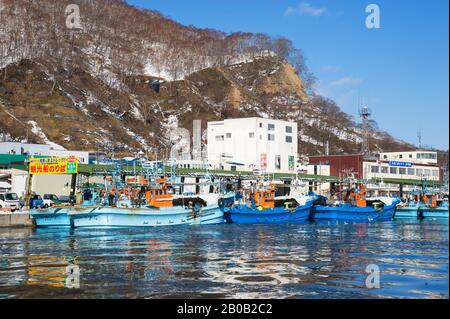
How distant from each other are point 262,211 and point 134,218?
14344mm

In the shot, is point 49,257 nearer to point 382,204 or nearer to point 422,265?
point 422,265

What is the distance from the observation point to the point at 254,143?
102m

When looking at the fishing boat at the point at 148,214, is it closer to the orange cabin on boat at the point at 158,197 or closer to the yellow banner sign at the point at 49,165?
the orange cabin on boat at the point at 158,197

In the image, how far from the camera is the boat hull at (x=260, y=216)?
52281 millimetres

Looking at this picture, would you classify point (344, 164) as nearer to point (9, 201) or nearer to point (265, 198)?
point (265, 198)

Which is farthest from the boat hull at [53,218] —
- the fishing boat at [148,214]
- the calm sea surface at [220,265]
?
the calm sea surface at [220,265]

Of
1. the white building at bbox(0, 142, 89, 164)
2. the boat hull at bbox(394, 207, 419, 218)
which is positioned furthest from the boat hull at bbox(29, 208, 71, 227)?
the boat hull at bbox(394, 207, 419, 218)

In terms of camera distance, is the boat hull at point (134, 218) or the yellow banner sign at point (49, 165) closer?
the boat hull at point (134, 218)

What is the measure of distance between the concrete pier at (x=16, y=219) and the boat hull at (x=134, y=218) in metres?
4.19

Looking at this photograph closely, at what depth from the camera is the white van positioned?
4759 centimetres

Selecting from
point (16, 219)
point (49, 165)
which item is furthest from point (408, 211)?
point (16, 219)

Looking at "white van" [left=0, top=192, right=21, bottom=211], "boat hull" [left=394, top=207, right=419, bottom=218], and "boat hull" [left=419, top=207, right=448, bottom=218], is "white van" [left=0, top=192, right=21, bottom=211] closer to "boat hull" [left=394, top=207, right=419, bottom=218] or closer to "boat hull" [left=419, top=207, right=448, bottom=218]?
"boat hull" [left=394, top=207, right=419, bottom=218]

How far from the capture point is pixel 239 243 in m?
32.8

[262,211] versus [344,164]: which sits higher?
[344,164]
